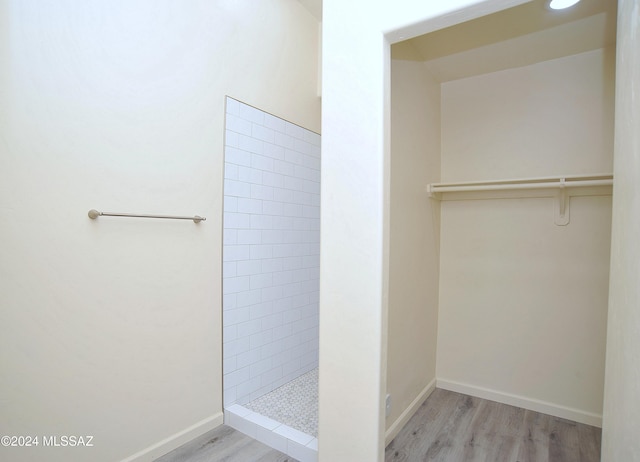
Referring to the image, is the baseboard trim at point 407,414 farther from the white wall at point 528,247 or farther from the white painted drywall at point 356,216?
the white painted drywall at point 356,216

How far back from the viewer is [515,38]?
2.21 meters

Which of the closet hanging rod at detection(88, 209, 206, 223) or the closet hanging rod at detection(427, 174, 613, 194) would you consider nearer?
the closet hanging rod at detection(88, 209, 206, 223)

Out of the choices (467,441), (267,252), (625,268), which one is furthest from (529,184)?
(267,252)

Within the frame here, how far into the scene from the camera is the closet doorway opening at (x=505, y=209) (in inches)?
86.3

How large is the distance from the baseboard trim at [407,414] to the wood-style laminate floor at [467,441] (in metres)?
0.03

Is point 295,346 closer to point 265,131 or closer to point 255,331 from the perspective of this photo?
point 255,331

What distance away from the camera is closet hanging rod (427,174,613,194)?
81.7 inches

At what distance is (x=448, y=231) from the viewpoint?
2.80 m

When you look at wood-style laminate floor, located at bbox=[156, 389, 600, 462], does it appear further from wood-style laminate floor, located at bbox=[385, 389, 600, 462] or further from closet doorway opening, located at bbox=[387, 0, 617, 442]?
closet doorway opening, located at bbox=[387, 0, 617, 442]

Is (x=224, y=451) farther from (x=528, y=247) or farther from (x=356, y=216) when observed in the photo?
(x=528, y=247)

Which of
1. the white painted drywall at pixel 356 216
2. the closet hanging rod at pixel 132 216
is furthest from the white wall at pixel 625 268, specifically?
the closet hanging rod at pixel 132 216

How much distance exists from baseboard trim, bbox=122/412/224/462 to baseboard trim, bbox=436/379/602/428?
5.71 feet

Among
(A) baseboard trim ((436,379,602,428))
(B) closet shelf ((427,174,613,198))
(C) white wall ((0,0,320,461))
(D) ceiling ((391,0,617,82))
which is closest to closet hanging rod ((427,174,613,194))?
(B) closet shelf ((427,174,613,198))

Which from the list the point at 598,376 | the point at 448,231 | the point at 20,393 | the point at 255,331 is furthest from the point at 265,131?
the point at 598,376
